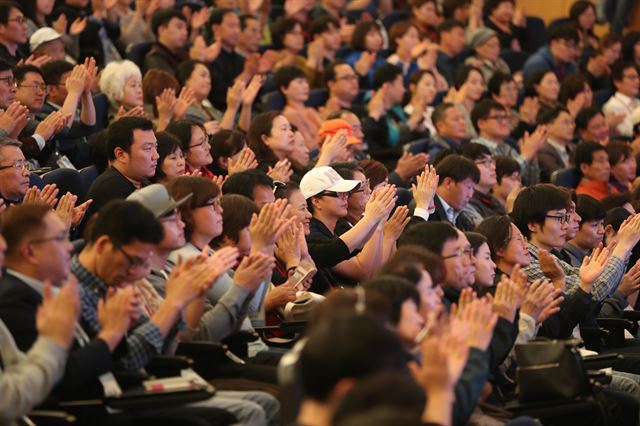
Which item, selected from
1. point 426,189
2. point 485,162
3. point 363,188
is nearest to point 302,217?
point 363,188

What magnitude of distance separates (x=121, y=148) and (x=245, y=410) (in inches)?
73.7

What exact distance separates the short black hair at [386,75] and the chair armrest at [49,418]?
5.22 m

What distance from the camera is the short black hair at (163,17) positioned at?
7.71 metres

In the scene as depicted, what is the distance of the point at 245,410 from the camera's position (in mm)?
3354

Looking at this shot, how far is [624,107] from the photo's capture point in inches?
353

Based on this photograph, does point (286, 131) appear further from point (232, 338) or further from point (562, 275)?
point (232, 338)

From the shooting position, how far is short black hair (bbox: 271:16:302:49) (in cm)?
873

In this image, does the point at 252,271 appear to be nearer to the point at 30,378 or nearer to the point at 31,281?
the point at 31,281

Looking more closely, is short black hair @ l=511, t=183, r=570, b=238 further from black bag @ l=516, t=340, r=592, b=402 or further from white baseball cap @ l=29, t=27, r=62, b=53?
white baseball cap @ l=29, t=27, r=62, b=53

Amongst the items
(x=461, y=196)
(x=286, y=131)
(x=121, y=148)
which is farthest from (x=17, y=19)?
(x=461, y=196)

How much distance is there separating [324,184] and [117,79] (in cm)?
186

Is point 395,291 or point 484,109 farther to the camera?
point 484,109

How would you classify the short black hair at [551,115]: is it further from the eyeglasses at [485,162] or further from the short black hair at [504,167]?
the eyeglasses at [485,162]

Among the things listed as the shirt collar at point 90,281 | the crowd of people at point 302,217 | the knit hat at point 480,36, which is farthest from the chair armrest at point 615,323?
the knit hat at point 480,36
